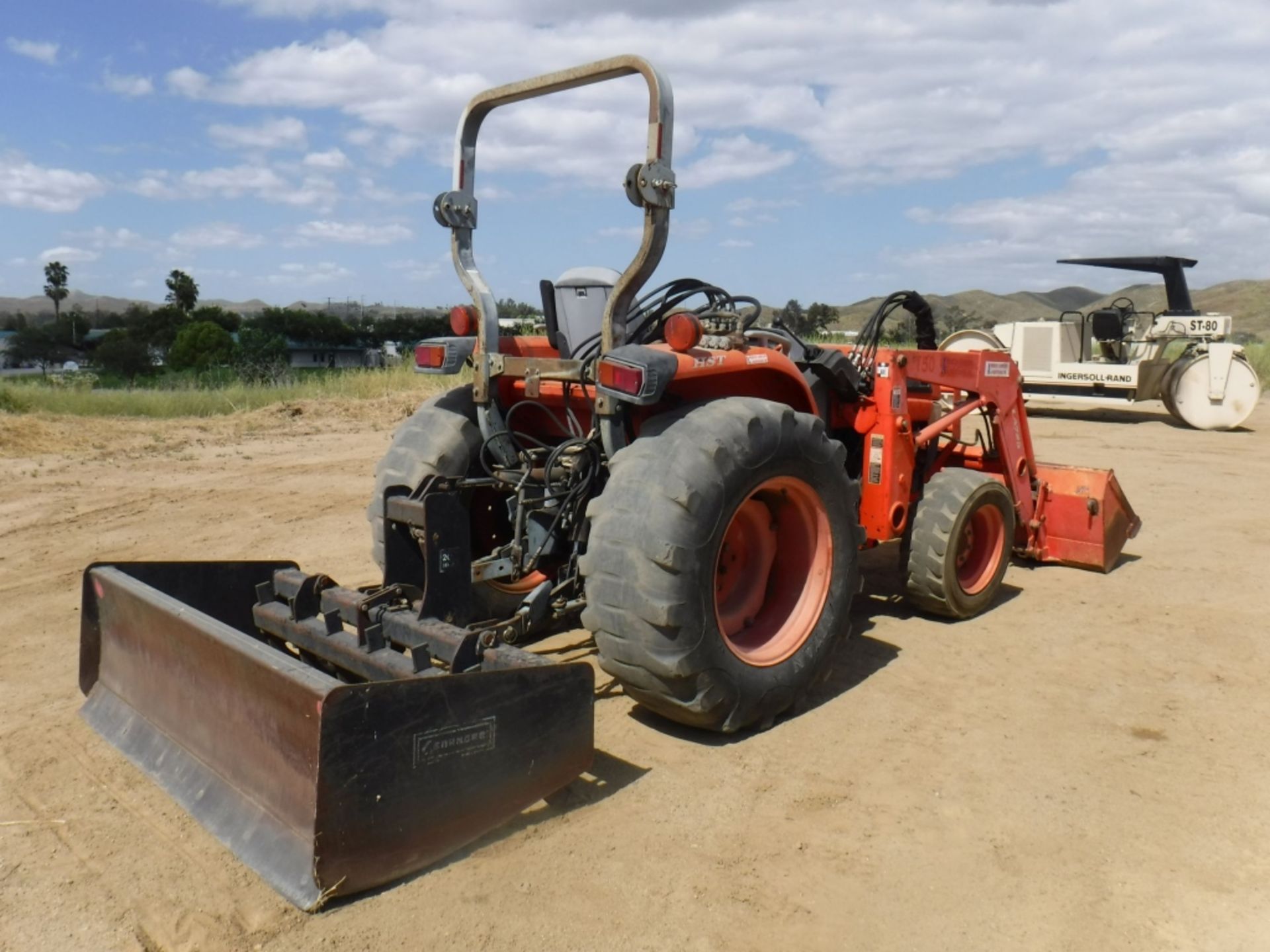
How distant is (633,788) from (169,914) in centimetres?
132

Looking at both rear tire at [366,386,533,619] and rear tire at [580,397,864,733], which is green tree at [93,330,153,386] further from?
rear tire at [580,397,864,733]

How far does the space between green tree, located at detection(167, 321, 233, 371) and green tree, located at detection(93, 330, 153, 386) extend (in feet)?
5.95

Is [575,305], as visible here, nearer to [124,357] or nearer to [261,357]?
[261,357]

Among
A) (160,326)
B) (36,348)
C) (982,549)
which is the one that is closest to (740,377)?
(982,549)

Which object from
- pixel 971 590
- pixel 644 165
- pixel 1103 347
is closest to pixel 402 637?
pixel 644 165

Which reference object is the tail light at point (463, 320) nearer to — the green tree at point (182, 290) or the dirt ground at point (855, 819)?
the dirt ground at point (855, 819)

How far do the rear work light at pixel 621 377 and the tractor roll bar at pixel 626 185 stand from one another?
0.18 meters

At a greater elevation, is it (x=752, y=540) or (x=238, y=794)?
(x=752, y=540)

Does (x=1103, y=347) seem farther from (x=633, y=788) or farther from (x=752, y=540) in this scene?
(x=633, y=788)

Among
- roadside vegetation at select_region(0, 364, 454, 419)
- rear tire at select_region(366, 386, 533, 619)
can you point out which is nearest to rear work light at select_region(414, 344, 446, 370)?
rear tire at select_region(366, 386, 533, 619)

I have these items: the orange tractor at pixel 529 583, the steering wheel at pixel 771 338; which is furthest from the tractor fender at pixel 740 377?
the steering wheel at pixel 771 338

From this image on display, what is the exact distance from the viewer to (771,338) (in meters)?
4.62

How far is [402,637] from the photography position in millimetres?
3348

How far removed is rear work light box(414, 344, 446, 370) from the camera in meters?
4.18
